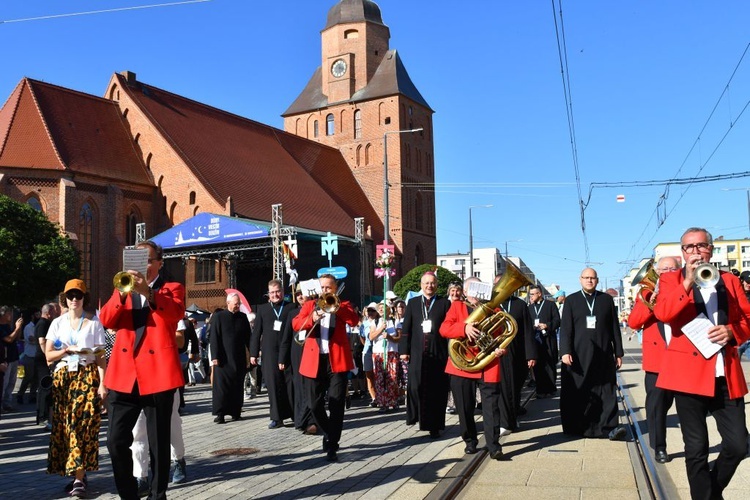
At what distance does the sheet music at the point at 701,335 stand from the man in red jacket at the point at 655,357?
6.53ft

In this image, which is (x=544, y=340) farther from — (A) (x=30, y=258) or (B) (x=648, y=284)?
(A) (x=30, y=258)

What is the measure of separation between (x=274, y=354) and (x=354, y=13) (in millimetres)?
59028

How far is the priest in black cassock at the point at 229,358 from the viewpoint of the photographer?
11.5 meters

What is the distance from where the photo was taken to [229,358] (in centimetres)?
1168

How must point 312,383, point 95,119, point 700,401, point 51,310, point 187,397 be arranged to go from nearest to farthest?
point 700,401 < point 312,383 < point 51,310 < point 187,397 < point 95,119

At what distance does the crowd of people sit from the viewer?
192 inches

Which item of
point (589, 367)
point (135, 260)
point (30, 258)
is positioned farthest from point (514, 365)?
point (30, 258)

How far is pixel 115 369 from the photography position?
17.5 feet

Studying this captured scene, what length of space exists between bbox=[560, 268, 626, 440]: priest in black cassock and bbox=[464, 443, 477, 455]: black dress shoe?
163cm

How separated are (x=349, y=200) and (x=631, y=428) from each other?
53919 mm

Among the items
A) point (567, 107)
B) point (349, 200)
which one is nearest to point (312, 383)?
point (567, 107)

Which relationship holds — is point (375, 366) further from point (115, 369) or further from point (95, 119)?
point (95, 119)

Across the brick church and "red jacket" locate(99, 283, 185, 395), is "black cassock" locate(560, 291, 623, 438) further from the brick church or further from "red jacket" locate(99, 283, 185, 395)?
the brick church

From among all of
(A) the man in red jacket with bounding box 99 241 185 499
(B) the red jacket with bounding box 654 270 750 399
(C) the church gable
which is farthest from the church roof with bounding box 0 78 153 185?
(B) the red jacket with bounding box 654 270 750 399
